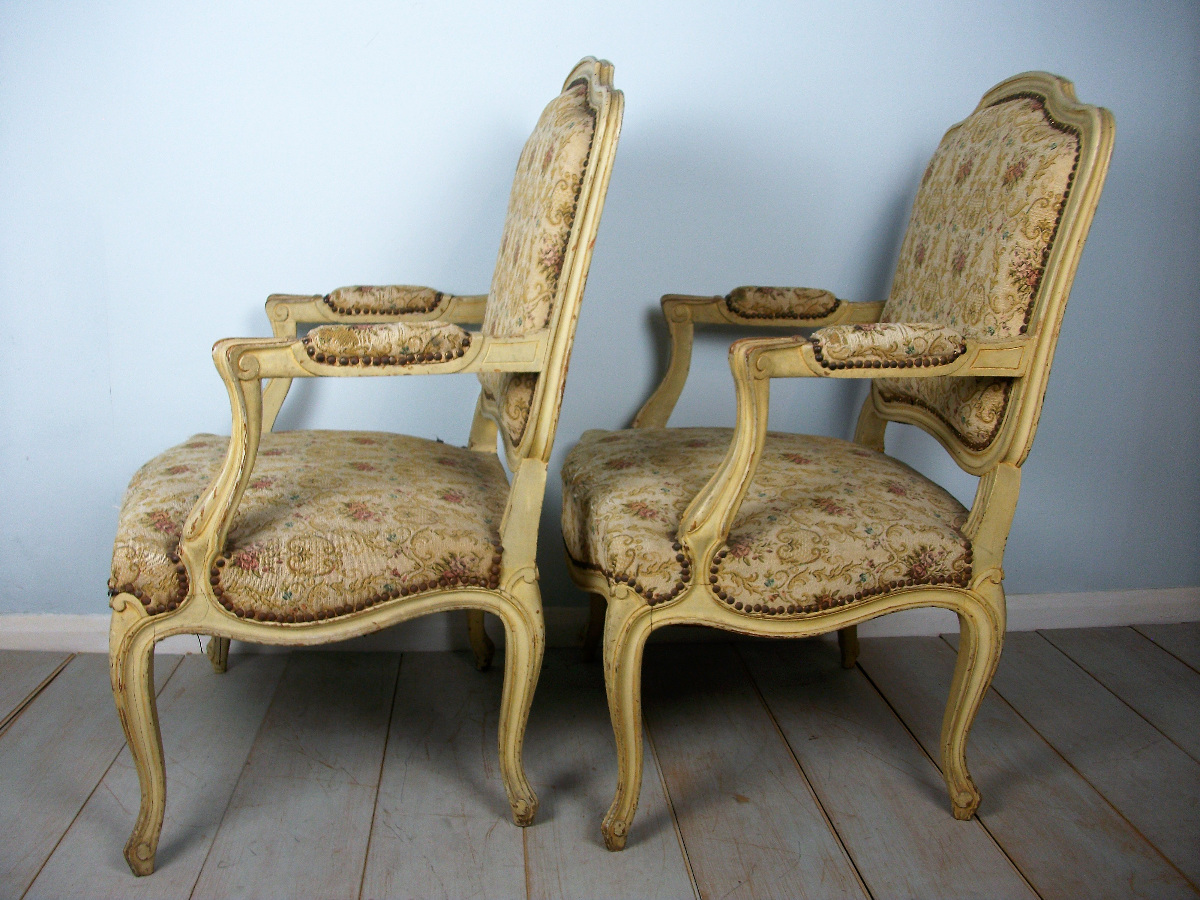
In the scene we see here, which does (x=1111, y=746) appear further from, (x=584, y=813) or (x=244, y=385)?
(x=244, y=385)

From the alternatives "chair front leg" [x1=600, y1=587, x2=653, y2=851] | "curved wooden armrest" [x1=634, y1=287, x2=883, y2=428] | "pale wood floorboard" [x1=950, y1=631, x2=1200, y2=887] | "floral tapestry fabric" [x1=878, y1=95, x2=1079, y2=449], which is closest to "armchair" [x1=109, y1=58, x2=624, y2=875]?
"chair front leg" [x1=600, y1=587, x2=653, y2=851]

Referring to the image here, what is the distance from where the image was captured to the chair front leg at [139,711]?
3.96 feet

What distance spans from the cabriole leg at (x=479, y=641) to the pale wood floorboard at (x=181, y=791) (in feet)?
1.25

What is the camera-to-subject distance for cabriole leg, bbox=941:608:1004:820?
56.0 inches

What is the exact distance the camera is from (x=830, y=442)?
1667 millimetres

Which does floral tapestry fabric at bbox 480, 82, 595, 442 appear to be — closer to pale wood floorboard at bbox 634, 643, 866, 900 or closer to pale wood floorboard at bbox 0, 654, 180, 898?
pale wood floorboard at bbox 634, 643, 866, 900

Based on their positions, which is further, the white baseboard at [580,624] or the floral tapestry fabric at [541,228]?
the white baseboard at [580,624]

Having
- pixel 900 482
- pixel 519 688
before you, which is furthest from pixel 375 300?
pixel 900 482

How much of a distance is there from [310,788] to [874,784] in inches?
36.1

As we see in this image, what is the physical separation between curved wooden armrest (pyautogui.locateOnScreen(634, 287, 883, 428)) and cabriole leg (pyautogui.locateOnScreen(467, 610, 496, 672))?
0.61 meters

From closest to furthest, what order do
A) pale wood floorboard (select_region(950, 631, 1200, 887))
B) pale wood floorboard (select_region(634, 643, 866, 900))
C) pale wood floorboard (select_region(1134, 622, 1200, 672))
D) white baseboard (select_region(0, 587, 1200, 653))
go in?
1. pale wood floorboard (select_region(634, 643, 866, 900))
2. pale wood floorboard (select_region(950, 631, 1200, 887))
3. white baseboard (select_region(0, 587, 1200, 653))
4. pale wood floorboard (select_region(1134, 622, 1200, 672))

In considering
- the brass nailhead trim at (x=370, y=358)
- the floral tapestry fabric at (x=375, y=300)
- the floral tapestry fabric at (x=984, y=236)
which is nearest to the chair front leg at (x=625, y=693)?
the brass nailhead trim at (x=370, y=358)

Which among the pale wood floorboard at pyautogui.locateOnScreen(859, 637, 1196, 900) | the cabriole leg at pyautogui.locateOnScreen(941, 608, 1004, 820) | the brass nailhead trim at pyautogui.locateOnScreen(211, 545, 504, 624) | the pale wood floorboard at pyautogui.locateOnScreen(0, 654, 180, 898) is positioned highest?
the brass nailhead trim at pyautogui.locateOnScreen(211, 545, 504, 624)

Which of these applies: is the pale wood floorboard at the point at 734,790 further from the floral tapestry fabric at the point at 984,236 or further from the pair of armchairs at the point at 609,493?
the floral tapestry fabric at the point at 984,236
